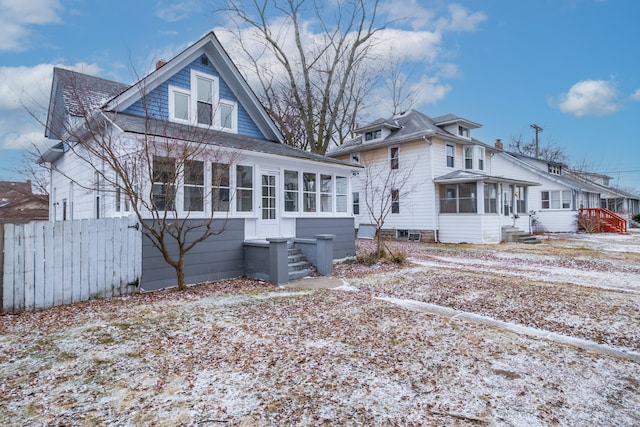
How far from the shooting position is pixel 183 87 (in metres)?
10.5

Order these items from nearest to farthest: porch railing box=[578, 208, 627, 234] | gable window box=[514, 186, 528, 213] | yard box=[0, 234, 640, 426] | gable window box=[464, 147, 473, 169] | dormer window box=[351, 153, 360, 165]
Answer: yard box=[0, 234, 640, 426]
gable window box=[464, 147, 473, 169]
gable window box=[514, 186, 528, 213]
dormer window box=[351, 153, 360, 165]
porch railing box=[578, 208, 627, 234]

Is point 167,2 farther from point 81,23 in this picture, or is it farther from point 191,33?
point 81,23

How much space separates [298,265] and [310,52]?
1798 centimetres

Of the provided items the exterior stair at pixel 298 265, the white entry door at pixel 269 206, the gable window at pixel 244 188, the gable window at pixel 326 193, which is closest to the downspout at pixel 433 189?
the gable window at pixel 326 193

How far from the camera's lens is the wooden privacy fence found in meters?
5.72

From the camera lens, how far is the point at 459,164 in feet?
67.1

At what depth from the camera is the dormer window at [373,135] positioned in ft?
68.8

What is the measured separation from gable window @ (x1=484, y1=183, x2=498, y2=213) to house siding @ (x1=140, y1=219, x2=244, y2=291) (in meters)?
13.8

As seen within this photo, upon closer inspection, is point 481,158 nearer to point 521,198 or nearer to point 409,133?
point 521,198

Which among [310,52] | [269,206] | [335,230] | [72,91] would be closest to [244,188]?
[269,206]

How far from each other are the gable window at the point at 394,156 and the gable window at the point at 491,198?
192 inches

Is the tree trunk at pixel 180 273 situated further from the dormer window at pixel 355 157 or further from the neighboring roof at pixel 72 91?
the dormer window at pixel 355 157

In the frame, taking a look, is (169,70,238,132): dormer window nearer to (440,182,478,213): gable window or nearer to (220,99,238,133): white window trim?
(220,99,238,133): white window trim

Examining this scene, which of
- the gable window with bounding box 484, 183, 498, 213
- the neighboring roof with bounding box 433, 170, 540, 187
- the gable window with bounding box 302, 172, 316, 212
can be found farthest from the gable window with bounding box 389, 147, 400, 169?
the gable window with bounding box 302, 172, 316, 212
